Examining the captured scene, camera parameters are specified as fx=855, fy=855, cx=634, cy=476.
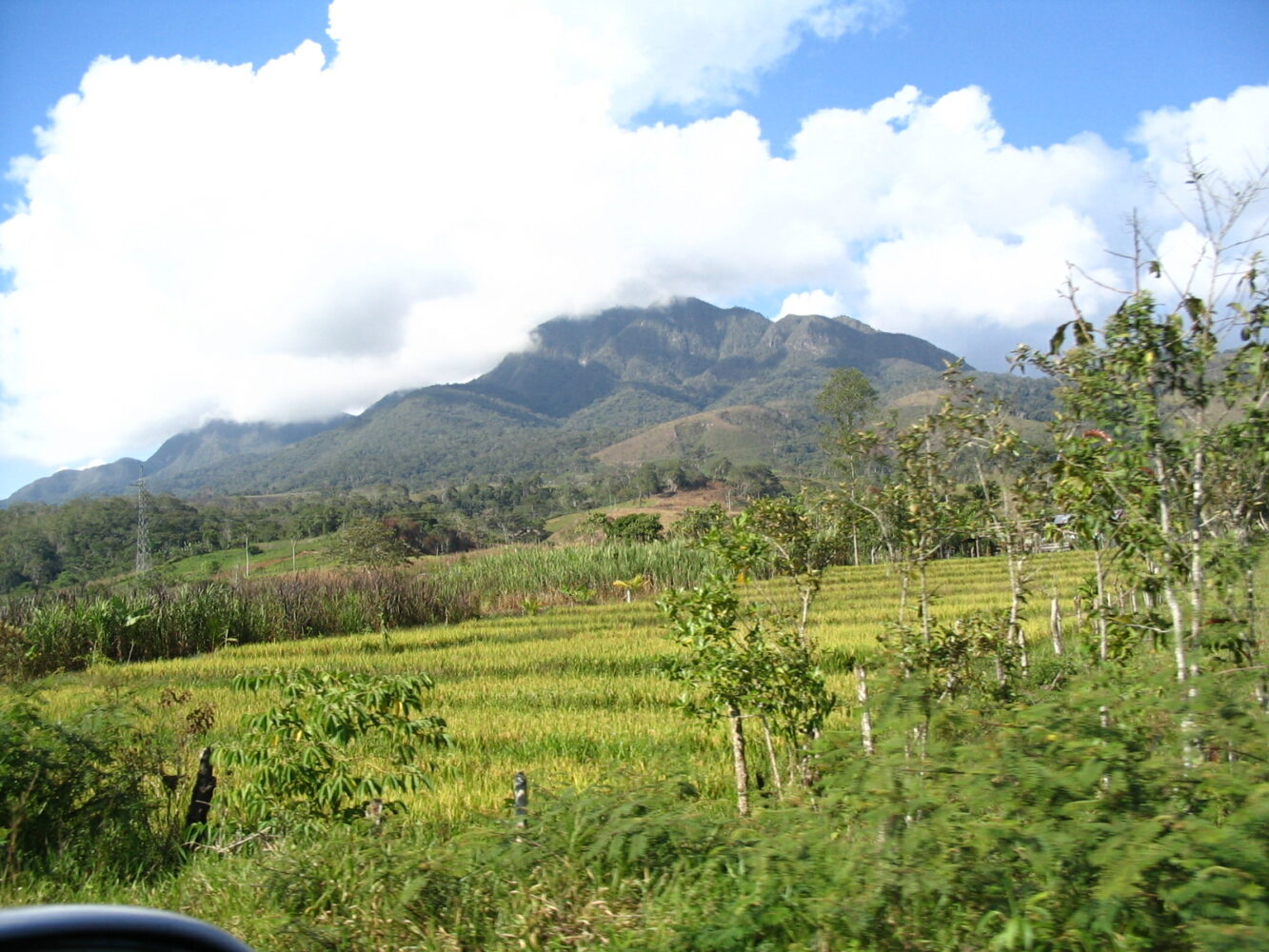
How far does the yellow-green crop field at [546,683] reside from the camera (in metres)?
7.29

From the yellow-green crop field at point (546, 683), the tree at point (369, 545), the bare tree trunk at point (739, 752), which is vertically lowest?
the yellow-green crop field at point (546, 683)

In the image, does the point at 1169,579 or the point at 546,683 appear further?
the point at 546,683

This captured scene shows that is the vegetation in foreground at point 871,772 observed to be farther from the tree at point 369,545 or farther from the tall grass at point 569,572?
the tree at point 369,545

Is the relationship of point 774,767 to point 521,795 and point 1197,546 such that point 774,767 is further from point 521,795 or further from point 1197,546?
point 1197,546

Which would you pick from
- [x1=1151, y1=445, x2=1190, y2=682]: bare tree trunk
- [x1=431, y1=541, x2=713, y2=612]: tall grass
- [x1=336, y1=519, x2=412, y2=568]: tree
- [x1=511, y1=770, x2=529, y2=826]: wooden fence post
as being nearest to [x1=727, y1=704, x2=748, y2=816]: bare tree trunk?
[x1=511, y1=770, x2=529, y2=826]: wooden fence post

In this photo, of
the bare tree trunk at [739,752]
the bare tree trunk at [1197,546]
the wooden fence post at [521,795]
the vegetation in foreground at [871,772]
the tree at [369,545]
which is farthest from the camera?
the tree at [369,545]

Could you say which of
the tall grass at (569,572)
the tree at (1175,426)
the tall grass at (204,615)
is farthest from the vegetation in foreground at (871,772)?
the tall grass at (569,572)

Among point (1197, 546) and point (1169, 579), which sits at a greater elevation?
point (1197, 546)

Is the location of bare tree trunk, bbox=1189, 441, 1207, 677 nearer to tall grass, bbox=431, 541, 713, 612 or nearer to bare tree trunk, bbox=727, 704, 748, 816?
bare tree trunk, bbox=727, 704, 748, 816

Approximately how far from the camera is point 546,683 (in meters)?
13.2

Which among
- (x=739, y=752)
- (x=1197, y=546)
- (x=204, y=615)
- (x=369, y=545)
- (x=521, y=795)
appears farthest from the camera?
(x=369, y=545)

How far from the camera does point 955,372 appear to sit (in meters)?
7.14

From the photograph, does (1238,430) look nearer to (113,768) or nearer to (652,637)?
(113,768)

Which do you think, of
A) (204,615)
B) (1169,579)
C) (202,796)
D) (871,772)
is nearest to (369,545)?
(204,615)
